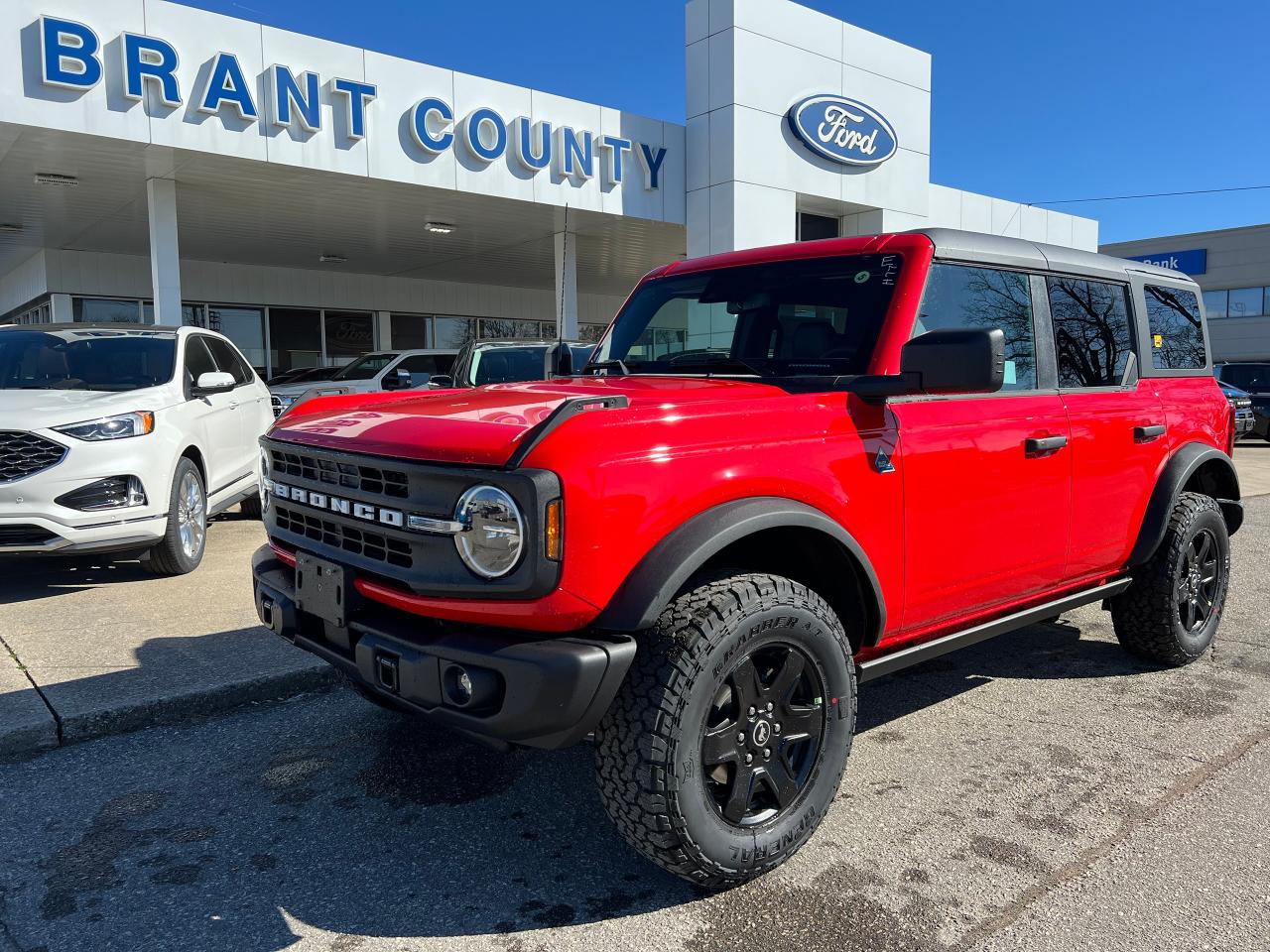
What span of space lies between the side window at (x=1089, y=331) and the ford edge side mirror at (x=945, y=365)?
111 centimetres

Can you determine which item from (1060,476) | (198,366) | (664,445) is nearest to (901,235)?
(1060,476)

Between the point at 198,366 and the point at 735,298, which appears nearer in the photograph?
the point at 735,298

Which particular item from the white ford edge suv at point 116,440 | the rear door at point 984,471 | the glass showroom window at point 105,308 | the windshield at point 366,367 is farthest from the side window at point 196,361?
the glass showroom window at point 105,308

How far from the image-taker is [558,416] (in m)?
2.30

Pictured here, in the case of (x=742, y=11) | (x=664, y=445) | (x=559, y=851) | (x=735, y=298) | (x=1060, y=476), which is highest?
(x=742, y=11)

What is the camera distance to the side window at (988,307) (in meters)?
3.26

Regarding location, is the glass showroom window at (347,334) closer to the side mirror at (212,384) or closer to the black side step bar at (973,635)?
the side mirror at (212,384)

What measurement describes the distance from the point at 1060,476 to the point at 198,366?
237 inches

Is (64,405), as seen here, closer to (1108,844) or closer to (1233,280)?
(1108,844)

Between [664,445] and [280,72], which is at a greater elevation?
[280,72]

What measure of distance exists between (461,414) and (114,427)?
4.01m

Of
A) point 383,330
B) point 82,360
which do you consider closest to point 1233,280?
point 383,330

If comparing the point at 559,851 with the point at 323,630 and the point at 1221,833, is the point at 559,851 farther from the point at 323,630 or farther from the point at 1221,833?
the point at 1221,833

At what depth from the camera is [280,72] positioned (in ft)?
34.9
